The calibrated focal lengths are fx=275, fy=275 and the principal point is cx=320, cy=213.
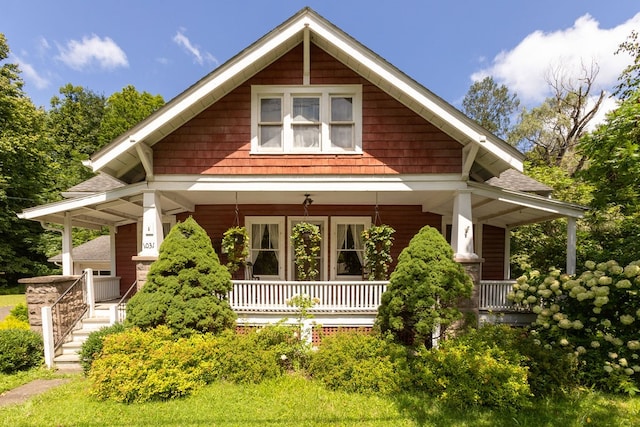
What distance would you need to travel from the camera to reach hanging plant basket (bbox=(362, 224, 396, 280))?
21.9 ft

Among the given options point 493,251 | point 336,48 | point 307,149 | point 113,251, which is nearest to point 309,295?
point 307,149

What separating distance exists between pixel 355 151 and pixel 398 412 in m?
4.91

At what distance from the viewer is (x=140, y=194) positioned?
6680 mm

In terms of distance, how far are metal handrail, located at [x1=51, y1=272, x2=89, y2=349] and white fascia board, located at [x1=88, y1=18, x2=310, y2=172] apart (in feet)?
10.7

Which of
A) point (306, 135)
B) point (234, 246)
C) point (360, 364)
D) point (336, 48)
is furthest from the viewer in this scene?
point (234, 246)

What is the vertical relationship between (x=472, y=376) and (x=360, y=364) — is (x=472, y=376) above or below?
above

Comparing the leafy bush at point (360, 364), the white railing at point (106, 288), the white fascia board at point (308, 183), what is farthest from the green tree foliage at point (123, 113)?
the leafy bush at point (360, 364)

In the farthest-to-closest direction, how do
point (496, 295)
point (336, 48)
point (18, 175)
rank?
point (18, 175), point (496, 295), point (336, 48)

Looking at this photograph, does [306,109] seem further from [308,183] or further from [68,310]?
[68,310]

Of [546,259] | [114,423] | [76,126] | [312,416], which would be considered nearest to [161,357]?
[114,423]

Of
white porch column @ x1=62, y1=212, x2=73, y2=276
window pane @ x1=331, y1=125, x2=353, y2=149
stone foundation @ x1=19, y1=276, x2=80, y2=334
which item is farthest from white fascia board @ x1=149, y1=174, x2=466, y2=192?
stone foundation @ x1=19, y1=276, x2=80, y2=334

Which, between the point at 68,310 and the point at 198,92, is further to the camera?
the point at 68,310

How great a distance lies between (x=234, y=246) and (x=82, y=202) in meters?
3.68

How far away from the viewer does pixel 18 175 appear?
20.4 meters
